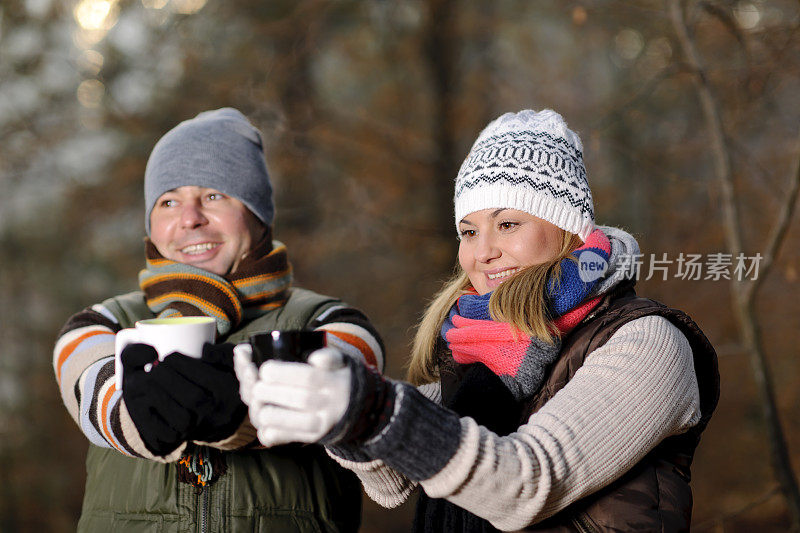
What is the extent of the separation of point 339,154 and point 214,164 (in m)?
4.15

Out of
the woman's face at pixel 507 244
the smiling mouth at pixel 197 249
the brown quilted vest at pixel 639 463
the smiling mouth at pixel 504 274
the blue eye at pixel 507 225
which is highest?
the smiling mouth at pixel 197 249

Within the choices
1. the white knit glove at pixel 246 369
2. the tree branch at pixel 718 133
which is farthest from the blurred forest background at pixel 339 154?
the white knit glove at pixel 246 369

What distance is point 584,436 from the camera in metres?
1.26

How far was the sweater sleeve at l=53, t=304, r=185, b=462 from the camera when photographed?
1701 mm

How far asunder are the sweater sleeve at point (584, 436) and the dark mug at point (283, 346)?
31 centimetres

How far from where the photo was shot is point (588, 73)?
21.6 feet

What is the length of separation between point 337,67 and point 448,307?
5.23 metres

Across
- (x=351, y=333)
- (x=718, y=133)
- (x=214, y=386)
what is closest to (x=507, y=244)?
(x=351, y=333)

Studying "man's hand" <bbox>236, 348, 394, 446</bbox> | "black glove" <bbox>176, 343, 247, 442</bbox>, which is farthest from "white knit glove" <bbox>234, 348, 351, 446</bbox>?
"black glove" <bbox>176, 343, 247, 442</bbox>

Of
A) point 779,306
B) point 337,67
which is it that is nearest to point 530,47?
point 337,67

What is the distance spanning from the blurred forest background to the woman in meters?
4.07

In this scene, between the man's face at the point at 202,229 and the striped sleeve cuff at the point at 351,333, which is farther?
the man's face at the point at 202,229

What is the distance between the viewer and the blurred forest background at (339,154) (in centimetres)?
608

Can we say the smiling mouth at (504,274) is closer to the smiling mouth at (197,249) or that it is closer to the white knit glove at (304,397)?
the white knit glove at (304,397)
